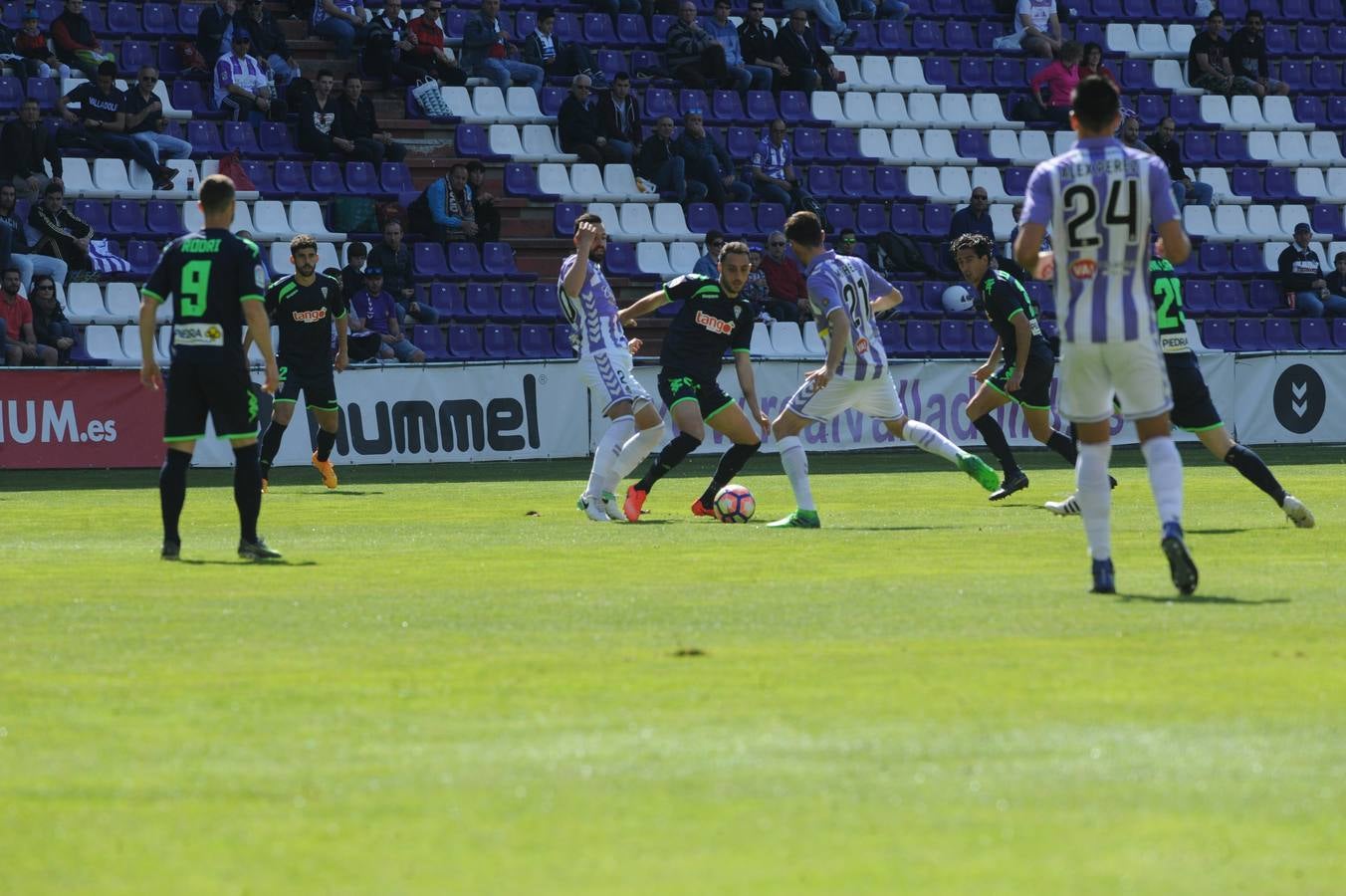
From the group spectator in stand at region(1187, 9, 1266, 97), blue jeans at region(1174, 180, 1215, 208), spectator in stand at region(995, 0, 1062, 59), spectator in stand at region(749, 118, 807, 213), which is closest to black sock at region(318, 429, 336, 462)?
spectator in stand at region(749, 118, 807, 213)

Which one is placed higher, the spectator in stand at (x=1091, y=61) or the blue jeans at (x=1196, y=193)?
the spectator in stand at (x=1091, y=61)

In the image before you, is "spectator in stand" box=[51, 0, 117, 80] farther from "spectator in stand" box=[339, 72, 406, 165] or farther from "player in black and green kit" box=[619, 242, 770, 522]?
"player in black and green kit" box=[619, 242, 770, 522]

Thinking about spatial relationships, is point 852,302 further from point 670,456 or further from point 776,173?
point 776,173

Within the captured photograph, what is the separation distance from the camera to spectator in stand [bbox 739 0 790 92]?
32625 millimetres

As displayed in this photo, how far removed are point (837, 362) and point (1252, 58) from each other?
2379 cm

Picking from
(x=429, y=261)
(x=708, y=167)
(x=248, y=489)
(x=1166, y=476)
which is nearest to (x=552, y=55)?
(x=708, y=167)

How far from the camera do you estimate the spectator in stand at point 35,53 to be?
27.1 metres

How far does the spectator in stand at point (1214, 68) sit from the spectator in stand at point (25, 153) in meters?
19.4

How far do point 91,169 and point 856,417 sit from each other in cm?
1034

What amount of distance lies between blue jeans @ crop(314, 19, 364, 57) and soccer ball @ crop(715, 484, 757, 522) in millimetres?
16106

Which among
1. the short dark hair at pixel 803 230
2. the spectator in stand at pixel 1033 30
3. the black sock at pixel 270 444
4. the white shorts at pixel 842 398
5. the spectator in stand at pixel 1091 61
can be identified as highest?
the spectator in stand at pixel 1033 30

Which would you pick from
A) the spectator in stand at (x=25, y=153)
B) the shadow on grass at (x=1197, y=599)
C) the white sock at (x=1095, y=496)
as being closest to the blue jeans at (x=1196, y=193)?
the spectator in stand at (x=25, y=153)

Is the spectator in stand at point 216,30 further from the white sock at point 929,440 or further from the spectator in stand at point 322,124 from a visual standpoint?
the white sock at point 929,440

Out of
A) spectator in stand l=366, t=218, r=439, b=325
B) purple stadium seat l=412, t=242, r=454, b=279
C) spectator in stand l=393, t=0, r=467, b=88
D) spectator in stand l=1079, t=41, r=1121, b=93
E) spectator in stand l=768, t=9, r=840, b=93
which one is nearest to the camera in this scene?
spectator in stand l=366, t=218, r=439, b=325
